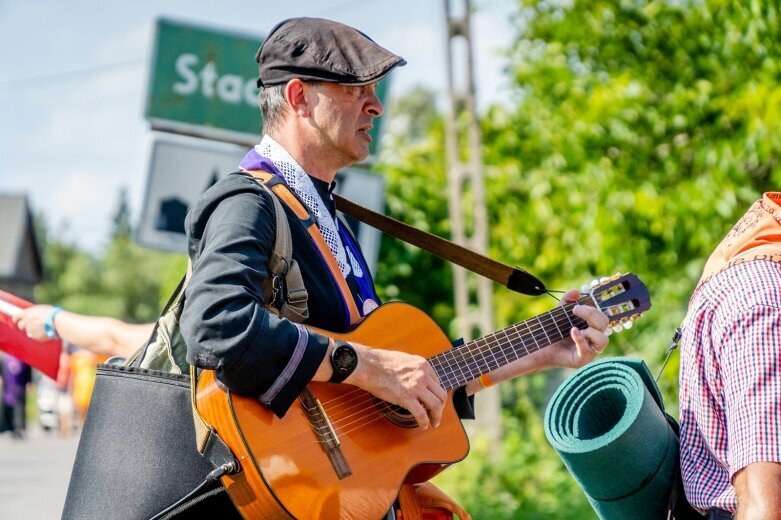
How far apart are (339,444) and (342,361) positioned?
0.21m

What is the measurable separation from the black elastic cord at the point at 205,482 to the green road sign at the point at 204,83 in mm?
3151

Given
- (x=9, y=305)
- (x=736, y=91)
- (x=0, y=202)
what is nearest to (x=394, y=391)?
(x=9, y=305)

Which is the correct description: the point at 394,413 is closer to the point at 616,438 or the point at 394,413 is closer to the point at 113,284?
the point at 616,438

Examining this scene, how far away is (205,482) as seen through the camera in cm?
245

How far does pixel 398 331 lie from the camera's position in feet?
9.12

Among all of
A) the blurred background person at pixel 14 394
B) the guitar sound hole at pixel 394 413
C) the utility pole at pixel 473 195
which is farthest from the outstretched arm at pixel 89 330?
the blurred background person at pixel 14 394

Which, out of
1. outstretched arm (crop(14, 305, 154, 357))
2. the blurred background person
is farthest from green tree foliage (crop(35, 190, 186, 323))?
outstretched arm (crop(14, 305, 154, 357))

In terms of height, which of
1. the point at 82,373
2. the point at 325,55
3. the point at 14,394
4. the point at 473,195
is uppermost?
the point at 325,55

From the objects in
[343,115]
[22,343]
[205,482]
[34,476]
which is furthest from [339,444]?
[34,476]

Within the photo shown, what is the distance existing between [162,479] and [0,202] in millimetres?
61067

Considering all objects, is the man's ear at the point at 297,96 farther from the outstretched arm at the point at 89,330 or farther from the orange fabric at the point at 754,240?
the orange fabric at the point at 754,240

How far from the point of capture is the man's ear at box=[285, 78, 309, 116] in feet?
9.09

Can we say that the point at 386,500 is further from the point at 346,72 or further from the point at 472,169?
the point at 472,169

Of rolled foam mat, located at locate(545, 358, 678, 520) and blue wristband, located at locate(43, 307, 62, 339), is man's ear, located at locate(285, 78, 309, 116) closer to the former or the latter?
rolled foam mat, located at locate(545, 358, 678, 520)
